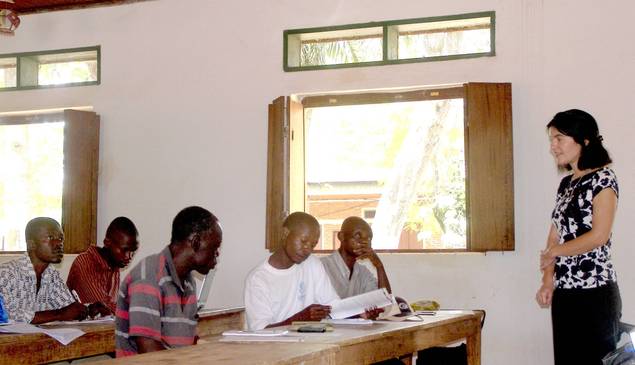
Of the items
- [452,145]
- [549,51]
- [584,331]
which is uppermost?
[549,51]

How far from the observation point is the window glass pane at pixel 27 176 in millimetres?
8195

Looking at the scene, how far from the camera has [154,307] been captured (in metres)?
3.17

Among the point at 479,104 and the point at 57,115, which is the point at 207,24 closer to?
the point at 57,115

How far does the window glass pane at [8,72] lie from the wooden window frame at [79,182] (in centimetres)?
91

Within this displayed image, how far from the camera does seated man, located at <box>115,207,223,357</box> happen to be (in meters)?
3.14

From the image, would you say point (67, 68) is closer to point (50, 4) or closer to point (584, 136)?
point (50, 4)

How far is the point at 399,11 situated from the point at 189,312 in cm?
445

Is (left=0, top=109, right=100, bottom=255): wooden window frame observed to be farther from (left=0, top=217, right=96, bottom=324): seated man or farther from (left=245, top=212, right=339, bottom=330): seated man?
(left=245, top=212, right=339, bottom=330): seated man

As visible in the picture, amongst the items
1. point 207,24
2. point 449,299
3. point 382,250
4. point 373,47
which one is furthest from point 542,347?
point 207,24

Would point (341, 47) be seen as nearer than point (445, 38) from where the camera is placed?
No

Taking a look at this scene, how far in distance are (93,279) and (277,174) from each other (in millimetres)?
1947

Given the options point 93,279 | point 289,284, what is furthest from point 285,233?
point 93,279

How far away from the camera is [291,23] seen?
24.7 ft

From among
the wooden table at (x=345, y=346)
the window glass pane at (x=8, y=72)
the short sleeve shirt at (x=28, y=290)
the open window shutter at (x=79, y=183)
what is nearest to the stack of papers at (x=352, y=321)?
the wooden table at (x=345, y=346)
